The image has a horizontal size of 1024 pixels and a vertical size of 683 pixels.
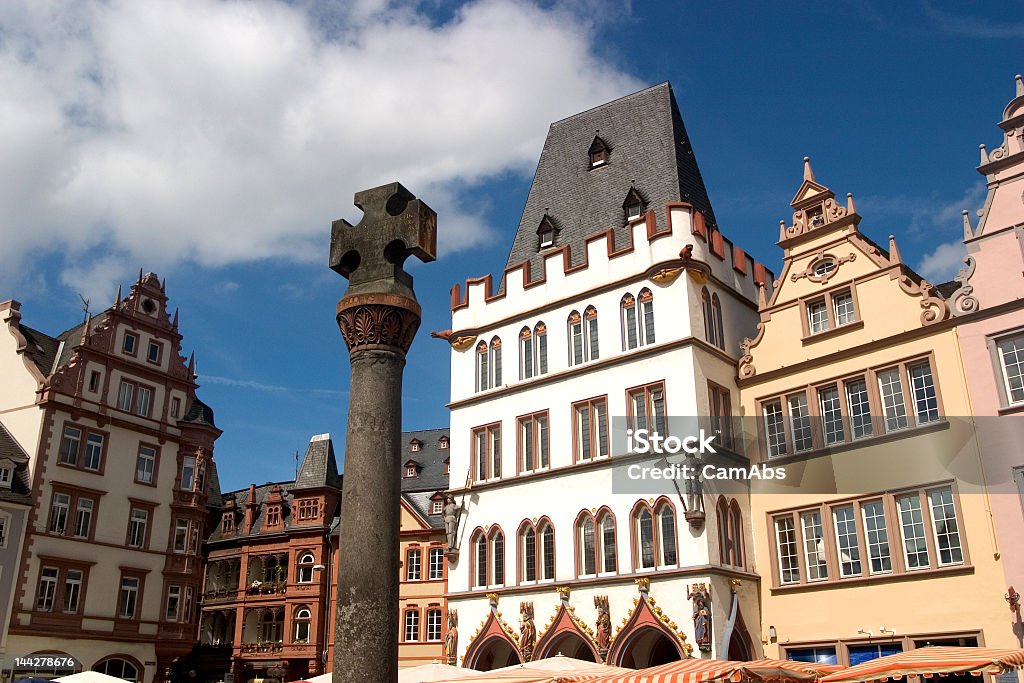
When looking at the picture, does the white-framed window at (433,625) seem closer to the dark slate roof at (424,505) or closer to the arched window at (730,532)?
the dark slate roof at (424,505)

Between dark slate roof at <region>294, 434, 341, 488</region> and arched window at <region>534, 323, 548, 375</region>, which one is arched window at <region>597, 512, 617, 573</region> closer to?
arched window at <region>534, 323, 548, 375</region>

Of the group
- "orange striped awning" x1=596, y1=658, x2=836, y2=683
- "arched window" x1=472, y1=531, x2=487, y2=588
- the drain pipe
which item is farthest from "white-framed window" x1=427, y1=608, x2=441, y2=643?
"orange striped awning" x1=596, y1=658, x2=836, y2=683

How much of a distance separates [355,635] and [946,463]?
19707mm

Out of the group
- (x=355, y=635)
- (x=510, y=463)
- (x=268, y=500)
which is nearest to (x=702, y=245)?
(x=510, y=463)

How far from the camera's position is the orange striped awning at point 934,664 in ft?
58.5

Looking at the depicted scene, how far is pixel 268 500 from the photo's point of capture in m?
55.5

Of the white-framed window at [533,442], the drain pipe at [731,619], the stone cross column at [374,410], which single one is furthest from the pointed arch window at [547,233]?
the stone cross column at [374,410]

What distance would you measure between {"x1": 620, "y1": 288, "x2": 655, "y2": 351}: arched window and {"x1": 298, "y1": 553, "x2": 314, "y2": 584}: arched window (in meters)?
28.6

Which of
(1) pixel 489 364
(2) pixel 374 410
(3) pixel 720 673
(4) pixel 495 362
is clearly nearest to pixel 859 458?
(3) pixel 720 673

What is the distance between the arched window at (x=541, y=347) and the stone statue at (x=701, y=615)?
9.74 m

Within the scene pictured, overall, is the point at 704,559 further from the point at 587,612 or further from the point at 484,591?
the point at 484,591

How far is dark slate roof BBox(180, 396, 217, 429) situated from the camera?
4719 centimetres

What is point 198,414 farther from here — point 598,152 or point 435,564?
point 598,152

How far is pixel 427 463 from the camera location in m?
53.3
